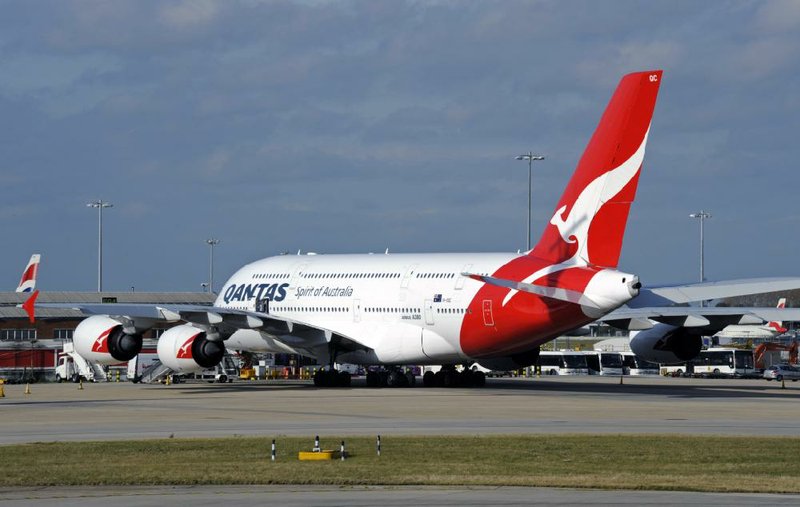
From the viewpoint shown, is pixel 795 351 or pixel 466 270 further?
pixel 795 351

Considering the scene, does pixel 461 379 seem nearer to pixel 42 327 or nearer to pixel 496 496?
pixel 496 496

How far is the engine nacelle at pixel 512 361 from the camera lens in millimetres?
50938

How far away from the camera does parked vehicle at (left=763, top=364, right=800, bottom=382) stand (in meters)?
82.2

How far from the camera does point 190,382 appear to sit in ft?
213

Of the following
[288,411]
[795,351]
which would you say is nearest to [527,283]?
[288,411]

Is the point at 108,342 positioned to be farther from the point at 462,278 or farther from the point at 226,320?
the point at 462,278

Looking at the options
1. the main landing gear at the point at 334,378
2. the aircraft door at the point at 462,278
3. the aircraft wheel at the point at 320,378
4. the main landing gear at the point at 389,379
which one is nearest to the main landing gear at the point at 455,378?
the main landing gear at the point at 389,379

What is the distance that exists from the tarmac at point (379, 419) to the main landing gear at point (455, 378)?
0.91m

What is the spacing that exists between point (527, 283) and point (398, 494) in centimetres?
2524

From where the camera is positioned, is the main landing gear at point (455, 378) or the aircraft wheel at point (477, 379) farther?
the aircraft wheel at point (477, 379)

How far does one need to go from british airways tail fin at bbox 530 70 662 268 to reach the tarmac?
200 inches

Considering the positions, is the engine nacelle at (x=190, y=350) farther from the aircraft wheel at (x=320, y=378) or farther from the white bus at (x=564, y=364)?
the white bus at (x=564, y=364)

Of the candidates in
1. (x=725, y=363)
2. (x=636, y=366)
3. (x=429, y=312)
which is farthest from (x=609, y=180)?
(x=636, y=366)

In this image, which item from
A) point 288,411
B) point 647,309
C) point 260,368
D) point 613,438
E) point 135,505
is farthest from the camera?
point 260,368
